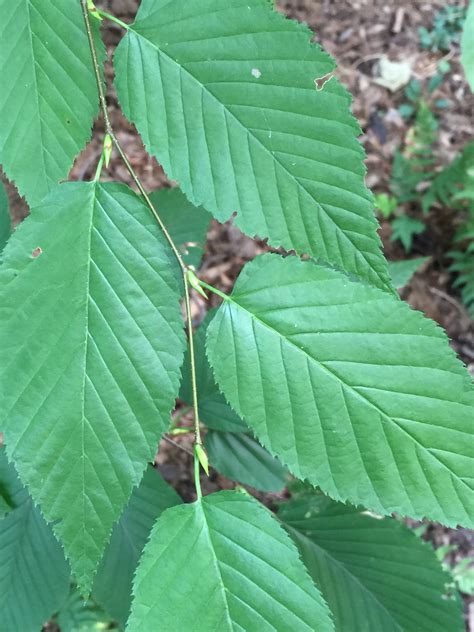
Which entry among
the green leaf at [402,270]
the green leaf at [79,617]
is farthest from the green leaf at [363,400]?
the green leaf at [79,617]

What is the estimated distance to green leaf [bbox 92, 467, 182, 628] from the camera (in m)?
1.27

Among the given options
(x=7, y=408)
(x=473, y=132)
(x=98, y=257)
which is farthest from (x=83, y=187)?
(x=473, y=132)

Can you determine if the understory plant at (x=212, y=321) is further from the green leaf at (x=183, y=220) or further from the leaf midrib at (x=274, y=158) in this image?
the green leaf at (x=183, y=220)

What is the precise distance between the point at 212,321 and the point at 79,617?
61.9 inches

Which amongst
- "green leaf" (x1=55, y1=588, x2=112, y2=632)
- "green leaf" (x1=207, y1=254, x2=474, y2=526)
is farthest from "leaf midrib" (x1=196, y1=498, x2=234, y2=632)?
"green leaf" (x1=55, y1=588, x2=112, y2=632)

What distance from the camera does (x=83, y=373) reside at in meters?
0.78

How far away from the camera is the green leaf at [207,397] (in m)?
1.26

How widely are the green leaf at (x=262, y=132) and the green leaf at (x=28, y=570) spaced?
2.76ft

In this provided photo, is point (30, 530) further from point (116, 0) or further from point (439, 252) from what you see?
point (116, 0)

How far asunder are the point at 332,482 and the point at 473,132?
2877mm

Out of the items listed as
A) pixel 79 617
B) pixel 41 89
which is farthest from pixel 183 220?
pixel 79 617

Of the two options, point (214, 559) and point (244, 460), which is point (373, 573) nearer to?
point (244, 460)

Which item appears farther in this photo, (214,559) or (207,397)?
(207,397)

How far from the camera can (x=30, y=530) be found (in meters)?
1.28
